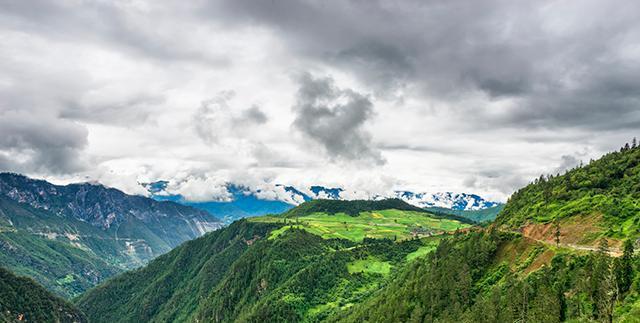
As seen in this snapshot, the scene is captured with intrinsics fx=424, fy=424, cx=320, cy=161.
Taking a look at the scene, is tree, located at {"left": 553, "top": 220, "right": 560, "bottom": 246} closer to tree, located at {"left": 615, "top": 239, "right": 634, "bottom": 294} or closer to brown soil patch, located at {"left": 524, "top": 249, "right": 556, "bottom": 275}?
brown soil patch, located at {"left": 524, "top": 249, "right": 556, "bottom": 275}

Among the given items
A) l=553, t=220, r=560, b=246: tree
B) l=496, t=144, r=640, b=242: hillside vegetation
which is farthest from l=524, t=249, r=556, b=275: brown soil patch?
l=496, t=144, r=640, b=242: hillside vegetation

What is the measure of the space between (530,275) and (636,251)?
27.8 meters

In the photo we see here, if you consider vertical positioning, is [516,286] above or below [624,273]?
below

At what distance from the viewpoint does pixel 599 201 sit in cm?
15650

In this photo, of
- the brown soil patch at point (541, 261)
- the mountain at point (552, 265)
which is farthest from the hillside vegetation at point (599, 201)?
the brown soil patch at point (541, 261)

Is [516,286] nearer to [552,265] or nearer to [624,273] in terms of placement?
[552,265]

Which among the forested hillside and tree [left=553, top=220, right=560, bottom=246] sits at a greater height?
tree [left=553, top=220, right=560, bottom=246]

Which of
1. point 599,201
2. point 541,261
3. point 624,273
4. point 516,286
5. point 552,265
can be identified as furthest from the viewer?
point 599,201

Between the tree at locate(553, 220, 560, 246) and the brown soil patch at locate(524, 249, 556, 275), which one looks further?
the tree at locate(553, 220, 560, 246)

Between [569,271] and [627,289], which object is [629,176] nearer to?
[569,271]

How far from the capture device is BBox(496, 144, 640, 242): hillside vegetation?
138m

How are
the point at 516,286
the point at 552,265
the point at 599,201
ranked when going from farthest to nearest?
the point at 599,201 → the point at 552,265 → the point at 516,286

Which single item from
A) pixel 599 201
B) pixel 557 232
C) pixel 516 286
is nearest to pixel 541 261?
→ pixel 557 232

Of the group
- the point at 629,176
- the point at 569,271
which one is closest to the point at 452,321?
the point at 569,271
